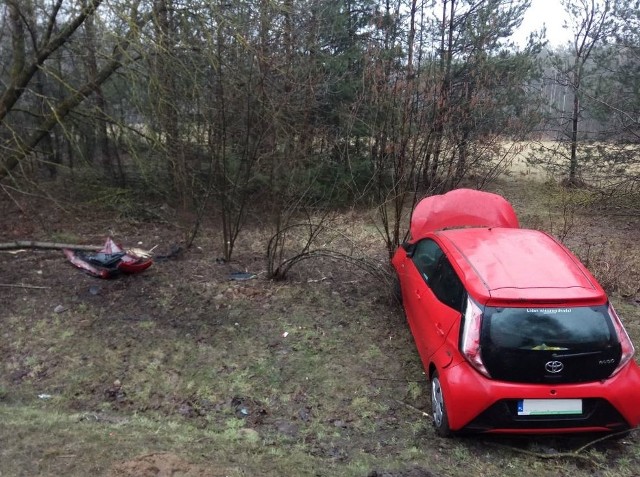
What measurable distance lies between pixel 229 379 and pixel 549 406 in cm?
314

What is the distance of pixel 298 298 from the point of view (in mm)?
7426

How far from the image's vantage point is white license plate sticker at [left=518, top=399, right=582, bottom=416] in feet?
13.2

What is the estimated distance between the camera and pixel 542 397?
400 cm

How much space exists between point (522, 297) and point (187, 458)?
2822mm

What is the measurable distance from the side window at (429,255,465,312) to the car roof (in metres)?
0.09

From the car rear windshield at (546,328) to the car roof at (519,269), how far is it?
9 cm

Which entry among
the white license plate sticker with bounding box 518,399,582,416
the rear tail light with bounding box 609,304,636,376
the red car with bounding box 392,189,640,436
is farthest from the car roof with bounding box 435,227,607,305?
the white license plate sticker with bounding box 518,399,582,416

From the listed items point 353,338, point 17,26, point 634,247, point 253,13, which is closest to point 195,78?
point 253,13

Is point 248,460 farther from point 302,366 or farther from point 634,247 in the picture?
point 634,247

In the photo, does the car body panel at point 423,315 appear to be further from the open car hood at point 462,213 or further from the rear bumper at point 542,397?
the open car hood at point 462,213

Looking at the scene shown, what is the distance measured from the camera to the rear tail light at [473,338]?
4098 mm

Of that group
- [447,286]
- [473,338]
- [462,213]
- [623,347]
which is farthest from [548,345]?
[462,213]

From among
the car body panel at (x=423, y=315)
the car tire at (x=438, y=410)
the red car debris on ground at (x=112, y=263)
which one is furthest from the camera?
the red car debris on ground at (x=112, y=263)

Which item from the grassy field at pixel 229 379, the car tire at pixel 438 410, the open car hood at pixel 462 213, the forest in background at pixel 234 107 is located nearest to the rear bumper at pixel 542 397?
the car tire at pixel 438 410
